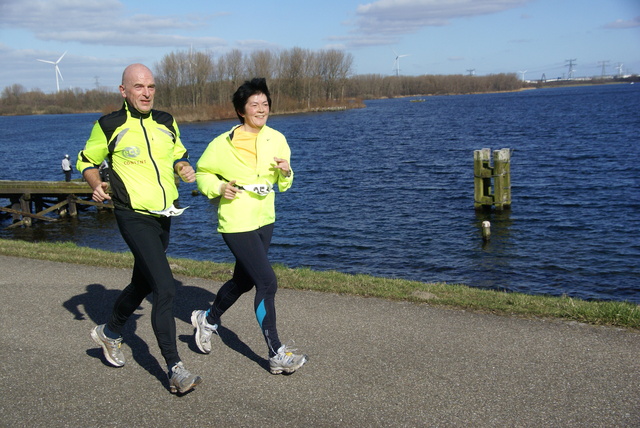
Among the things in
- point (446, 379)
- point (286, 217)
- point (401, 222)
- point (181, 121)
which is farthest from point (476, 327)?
point (181, 121)

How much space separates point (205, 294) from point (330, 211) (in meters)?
15.7

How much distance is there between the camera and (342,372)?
4793mm

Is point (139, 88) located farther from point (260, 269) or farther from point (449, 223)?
point (449, 223)

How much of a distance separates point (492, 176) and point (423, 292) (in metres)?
14.2

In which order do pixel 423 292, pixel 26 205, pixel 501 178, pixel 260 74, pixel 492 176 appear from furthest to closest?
pixel 260 74 < pixel 26 205 < pixel 492 176 < pixel 501 178 < pixel 423 292

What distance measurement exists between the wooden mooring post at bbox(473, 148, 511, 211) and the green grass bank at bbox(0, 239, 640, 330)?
12.8 metres

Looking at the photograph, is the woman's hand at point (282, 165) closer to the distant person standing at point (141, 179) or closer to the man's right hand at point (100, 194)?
the distant person standing at point (141, 179)

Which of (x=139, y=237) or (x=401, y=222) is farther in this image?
(x=401, y=222)

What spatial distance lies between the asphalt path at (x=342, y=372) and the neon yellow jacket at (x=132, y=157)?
1426 millimetres

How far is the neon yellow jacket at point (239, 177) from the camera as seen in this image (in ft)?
15.6

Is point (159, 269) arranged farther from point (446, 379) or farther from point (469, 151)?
point (469, 151)

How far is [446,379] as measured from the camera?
4.59 meters

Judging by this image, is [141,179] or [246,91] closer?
[141,179]

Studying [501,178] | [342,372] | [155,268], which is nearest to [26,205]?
[501,178]
